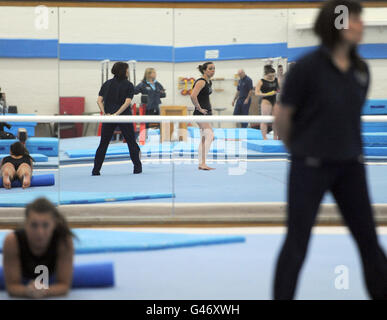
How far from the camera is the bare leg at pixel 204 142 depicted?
7883 mm

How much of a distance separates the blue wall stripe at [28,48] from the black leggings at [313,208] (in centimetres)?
917

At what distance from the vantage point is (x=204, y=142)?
810cm

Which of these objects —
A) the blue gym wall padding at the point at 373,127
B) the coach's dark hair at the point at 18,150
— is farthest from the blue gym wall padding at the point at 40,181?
the blue gym wall padding at the point at 373,127

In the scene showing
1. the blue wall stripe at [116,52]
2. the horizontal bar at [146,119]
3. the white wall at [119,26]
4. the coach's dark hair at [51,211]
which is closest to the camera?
the coach's dark hair at [51,211]

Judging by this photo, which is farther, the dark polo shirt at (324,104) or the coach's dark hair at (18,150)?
the coach's dark hair at (18,150)

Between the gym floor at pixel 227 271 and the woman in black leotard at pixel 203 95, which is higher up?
the woman in black leotard at pixel 203 95

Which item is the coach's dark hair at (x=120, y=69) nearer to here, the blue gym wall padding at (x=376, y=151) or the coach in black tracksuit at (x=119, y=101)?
the coach in black tracksuit at (x=119, y=101)

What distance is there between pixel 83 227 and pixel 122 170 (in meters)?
2.97

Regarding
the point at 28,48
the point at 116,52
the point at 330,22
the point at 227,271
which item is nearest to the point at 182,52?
the point at 116,52

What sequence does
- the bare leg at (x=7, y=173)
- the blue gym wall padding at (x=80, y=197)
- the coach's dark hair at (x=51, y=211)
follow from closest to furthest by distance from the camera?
the coach's dark hair at (x=51, y=211) < the blue gym wall padding at (x=80, y=197) < the bare leg at (x=7, y=173)

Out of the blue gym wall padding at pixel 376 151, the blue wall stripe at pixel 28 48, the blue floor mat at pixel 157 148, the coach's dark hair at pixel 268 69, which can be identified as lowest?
the blue gym wall padding at pixel 376 151
